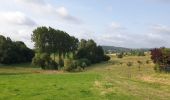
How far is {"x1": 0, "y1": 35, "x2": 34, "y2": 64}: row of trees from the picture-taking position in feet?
326

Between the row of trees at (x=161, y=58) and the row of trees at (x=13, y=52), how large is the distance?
47.0 meters

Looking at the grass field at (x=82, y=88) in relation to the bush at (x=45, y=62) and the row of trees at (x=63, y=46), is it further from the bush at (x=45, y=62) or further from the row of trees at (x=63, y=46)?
the row of trees at (x=63, y=46)

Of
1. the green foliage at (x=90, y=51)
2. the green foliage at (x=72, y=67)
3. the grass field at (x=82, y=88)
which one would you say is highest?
the green foliage at (x=90, y=51)

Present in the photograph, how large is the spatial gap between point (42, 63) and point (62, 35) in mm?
19737

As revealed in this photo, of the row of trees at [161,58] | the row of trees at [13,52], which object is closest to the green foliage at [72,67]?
the row of trees at [161,58]

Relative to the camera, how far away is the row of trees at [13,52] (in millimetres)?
99438

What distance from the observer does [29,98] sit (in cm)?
2375

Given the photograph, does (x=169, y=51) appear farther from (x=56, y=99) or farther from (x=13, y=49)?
(x=13, y=49)

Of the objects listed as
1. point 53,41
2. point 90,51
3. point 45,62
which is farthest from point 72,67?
point 90,51

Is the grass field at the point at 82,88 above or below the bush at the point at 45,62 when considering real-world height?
below

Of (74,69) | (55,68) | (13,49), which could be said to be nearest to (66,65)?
(74,69)

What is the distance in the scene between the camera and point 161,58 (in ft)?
204

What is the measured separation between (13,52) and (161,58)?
49.3m

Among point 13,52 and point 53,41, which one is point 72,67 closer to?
point 53,41
